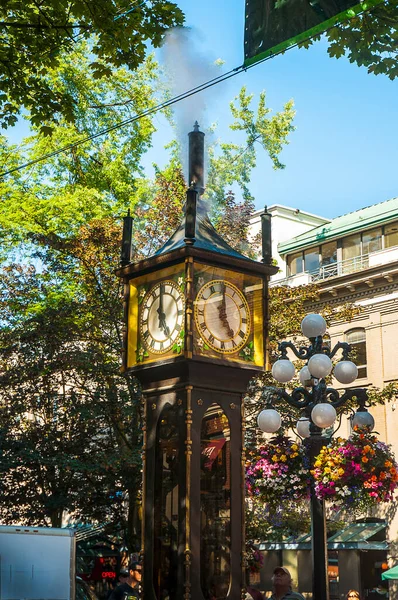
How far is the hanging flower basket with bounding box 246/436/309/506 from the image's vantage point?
1098cm

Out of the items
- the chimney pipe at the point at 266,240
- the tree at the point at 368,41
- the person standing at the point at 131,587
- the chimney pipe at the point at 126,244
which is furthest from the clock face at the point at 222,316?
the person standing at the point at 131,587

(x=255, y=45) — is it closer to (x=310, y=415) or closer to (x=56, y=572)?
(x=310, y=415)

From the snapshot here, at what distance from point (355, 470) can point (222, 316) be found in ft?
13.1

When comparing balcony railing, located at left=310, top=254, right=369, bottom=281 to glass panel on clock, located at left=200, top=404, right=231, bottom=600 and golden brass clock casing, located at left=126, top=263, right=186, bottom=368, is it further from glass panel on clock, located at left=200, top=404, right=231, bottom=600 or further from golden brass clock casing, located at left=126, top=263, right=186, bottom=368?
glass panel on clock, located at left=200, top=404, right=231, bottom=600

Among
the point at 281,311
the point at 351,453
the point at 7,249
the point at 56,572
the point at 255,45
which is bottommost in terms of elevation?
the point at 56,572

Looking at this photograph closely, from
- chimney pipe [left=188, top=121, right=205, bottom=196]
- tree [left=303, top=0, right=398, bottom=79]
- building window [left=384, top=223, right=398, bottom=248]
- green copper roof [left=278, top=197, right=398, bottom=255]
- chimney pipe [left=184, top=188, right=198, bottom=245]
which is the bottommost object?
chimney pipe [left=184, top=188, right=198, bottom=245]

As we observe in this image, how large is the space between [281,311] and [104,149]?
9.73 metres

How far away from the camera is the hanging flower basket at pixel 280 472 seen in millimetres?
10984

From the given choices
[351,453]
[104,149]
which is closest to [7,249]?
[104,149]

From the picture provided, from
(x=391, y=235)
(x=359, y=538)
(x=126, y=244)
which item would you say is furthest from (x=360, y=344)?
(x=126, y=244)

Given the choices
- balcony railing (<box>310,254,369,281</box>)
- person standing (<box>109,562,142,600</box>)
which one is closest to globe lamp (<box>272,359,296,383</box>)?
person standing (<box>109,562,142,600</box>)

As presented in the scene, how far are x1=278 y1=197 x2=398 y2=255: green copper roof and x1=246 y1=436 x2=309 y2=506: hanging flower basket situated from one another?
844 inches

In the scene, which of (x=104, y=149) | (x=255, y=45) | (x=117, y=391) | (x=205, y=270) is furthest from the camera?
(x=104, y=149)

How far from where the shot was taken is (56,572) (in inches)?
435
